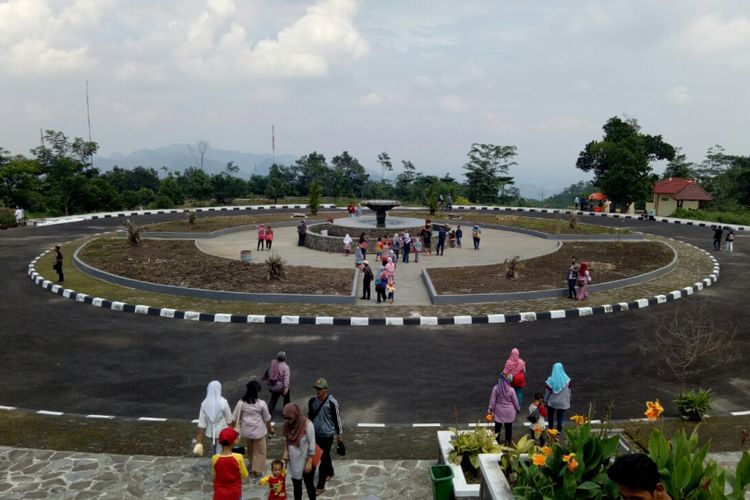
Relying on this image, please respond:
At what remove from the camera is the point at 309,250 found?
28.2m

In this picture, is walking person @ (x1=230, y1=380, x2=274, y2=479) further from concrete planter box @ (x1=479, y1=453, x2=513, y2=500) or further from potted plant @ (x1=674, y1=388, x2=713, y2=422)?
potted plant @ (x1=674, y1=388, x2=713, y2=422)

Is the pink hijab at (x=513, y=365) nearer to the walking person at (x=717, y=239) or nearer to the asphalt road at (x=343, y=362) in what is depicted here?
the asphalt road at (x=343, y=362)

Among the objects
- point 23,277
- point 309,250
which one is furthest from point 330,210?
point 23,277

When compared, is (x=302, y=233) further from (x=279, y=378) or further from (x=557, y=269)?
(x=279, y=378)

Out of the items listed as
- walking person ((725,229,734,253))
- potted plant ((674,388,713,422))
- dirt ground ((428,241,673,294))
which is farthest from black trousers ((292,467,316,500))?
walking person ((725,229,734,253))

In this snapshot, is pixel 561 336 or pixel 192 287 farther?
pixel 192 287

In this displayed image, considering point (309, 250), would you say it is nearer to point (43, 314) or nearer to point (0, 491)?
point (43, 314)

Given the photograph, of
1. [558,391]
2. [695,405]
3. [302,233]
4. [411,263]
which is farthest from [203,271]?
[695,405]

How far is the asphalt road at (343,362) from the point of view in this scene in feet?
35.4

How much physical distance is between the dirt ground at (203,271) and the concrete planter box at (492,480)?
12.1m

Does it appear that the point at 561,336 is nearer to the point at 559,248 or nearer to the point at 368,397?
the point at 368,397

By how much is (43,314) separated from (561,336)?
590 inches

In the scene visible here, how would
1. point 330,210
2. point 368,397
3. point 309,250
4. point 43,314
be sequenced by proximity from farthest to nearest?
point 330,210 → point 309,250 → point 43,314 → point 368,397

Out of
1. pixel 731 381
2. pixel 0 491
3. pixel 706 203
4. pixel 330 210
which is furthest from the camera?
pixel 706 203
